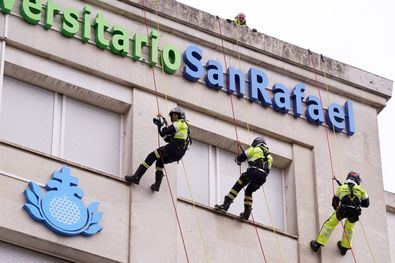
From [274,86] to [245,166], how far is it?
7.03 feet

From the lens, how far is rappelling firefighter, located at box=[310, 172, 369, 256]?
3331cm

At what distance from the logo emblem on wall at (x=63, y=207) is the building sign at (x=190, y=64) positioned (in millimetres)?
3431

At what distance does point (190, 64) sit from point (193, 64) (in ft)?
0.22

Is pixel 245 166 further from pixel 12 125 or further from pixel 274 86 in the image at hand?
pixel 12 125

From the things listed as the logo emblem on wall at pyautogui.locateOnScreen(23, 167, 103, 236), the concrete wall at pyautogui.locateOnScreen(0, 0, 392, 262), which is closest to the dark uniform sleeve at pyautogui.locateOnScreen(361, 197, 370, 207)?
the concrete wall at pyautogui.locateOnScreen(0, 0, 392, 262)

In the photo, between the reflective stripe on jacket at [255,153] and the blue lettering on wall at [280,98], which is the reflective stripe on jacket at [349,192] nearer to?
the reflective stripe on jacket at [255,153]

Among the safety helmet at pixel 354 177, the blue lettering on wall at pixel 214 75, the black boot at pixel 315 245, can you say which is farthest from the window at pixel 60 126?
the safety helmet at pixel 354 177

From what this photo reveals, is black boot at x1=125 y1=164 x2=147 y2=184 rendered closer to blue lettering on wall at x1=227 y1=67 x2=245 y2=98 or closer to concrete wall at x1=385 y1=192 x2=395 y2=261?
blue lettering on wall at x1=227 y1=67 x2=245 y2=98

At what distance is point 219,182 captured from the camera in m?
33.4

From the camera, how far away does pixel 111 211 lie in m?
30.8

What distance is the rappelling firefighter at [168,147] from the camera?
31.3m

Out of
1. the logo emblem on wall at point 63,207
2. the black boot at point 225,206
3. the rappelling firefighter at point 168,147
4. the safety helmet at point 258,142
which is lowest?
the logo emblem on wall at point 63,207

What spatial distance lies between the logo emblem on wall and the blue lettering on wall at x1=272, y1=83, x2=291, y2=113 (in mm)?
5997

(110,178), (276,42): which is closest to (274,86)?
(276,42)
